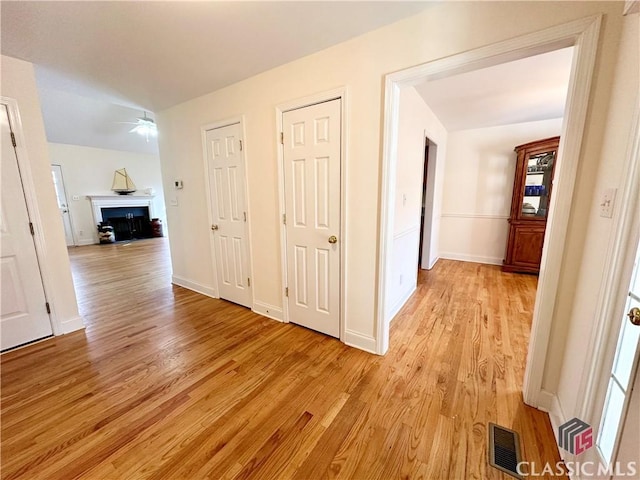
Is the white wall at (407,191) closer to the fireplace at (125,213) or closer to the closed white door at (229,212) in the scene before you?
the closed white door at (229,212)

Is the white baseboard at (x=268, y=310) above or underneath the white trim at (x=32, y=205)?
underneath

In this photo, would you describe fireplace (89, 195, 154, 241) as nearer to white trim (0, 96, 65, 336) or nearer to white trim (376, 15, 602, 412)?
white trim (0, 96, 65, 336)

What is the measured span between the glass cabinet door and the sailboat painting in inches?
388

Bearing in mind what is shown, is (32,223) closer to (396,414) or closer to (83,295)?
(83,295)

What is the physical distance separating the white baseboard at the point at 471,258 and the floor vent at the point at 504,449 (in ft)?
12.8

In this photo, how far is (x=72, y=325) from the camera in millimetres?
2449

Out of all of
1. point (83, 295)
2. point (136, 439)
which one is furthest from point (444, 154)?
point (83, 295)

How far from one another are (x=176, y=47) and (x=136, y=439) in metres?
2.60

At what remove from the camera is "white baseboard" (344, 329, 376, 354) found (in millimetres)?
2047

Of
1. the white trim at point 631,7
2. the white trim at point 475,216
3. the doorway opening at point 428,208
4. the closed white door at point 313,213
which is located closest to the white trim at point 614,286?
the white trim at point 631,7

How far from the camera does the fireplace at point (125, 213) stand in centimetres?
714

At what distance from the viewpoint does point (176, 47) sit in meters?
1.91

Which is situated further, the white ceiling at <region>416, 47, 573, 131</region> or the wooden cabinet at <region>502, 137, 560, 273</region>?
the wooden cabinet at <region>502, 137, 560, 273</region>

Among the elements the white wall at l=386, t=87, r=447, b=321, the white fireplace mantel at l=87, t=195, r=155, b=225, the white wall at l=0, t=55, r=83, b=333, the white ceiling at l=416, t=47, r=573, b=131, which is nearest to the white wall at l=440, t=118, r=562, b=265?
the white ceiling at l=416, t=47, r=573, b=131
